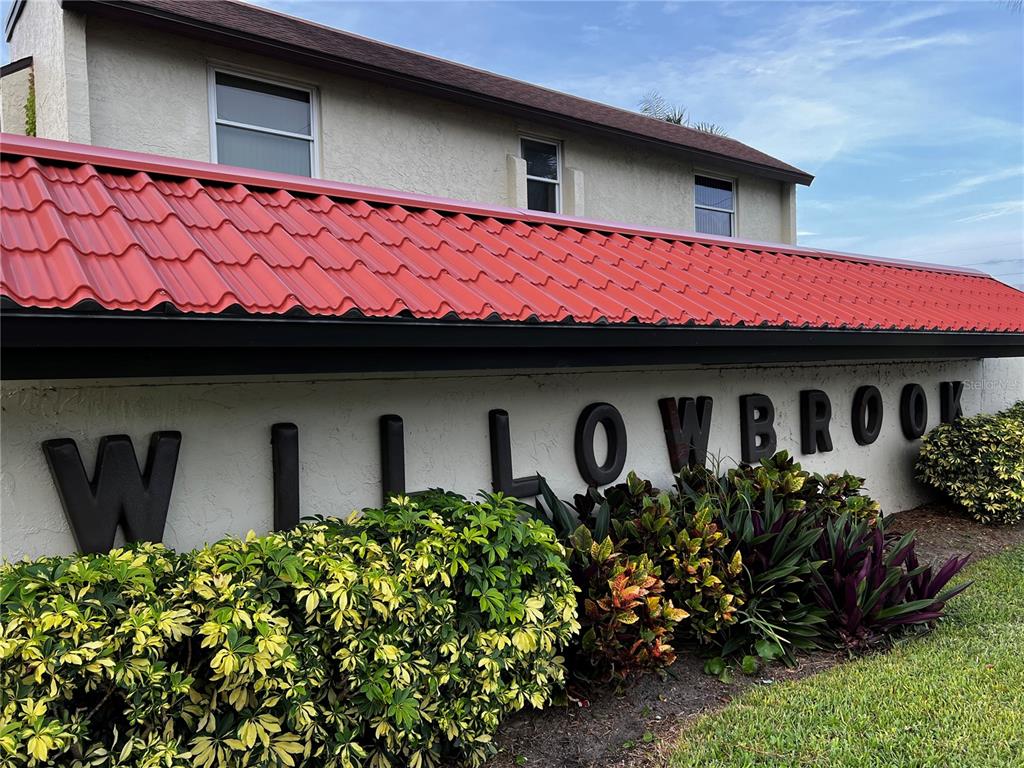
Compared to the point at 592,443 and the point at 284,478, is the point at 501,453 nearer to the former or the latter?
the point at 592,443

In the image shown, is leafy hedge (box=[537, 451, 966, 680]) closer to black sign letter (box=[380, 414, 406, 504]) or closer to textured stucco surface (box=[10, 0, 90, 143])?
black sign letter (box=[380, 414, 406, 504])

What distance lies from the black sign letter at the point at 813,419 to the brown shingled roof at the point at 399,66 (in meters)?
6.24

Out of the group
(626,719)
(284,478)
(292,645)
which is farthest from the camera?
(284,478)

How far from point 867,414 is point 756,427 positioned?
259cm

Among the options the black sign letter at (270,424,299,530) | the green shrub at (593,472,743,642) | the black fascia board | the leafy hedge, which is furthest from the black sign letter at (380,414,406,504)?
the green shrub at (593,472,743,642)

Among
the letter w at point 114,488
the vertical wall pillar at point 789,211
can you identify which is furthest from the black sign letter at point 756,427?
the vertical wall pillar at point 789,211

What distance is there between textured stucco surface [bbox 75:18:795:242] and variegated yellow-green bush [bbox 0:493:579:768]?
21.9 feet

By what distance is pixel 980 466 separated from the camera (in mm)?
9461

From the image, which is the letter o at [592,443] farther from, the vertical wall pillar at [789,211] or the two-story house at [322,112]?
the vertical wall pillar at [789,211]

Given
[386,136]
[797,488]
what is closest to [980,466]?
[797,488]

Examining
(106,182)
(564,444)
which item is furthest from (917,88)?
(106,182)

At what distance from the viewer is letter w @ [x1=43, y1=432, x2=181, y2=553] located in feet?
13.3

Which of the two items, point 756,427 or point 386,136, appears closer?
point 756,427

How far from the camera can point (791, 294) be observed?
7957mm
